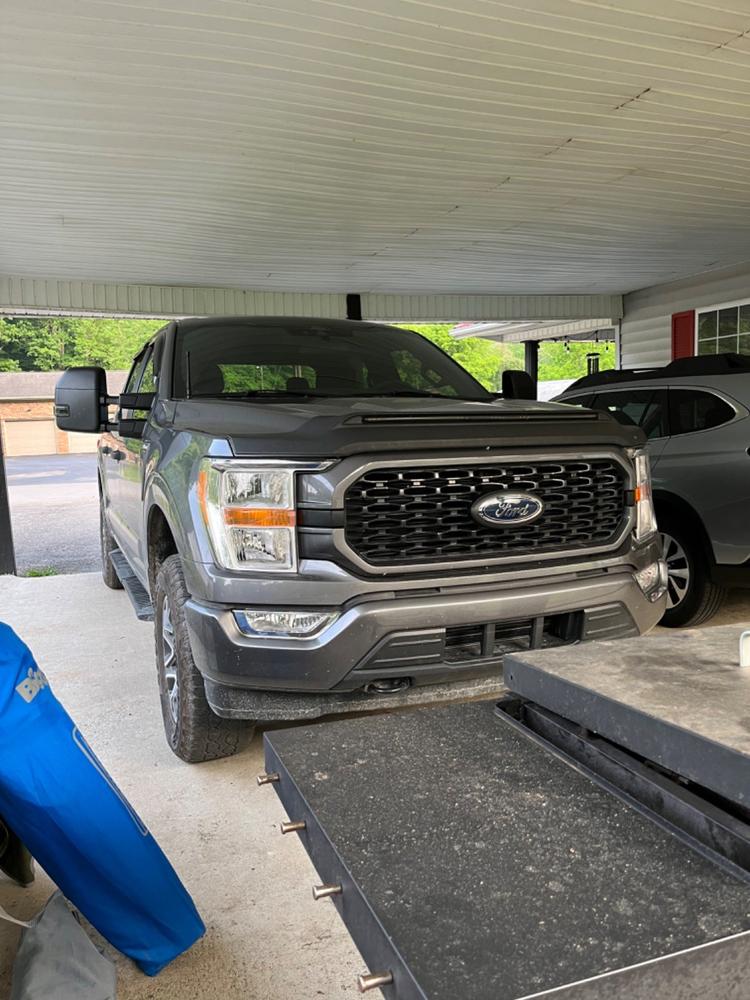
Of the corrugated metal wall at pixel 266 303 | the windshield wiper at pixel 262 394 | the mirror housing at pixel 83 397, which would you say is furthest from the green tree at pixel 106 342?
the windshield wiper at pixel 262 394

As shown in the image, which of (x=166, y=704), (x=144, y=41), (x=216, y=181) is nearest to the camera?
(x=166, y=704)

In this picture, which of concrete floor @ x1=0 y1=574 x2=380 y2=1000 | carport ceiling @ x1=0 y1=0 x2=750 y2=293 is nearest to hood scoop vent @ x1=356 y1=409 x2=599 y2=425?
concrete floor @ x1=0 y1=574 x2=380 y2=1000

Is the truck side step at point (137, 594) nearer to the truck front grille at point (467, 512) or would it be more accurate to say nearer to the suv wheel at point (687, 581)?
the truck front grille at point (467, 512)

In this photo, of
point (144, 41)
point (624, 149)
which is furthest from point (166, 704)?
point (624, 149)

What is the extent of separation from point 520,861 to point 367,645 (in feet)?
5.52

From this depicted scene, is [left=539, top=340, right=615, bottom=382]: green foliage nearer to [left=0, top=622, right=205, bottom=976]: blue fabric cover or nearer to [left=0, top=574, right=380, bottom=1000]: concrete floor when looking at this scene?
[left=0, top=574, right=380, bottom=1000]: concrete floor

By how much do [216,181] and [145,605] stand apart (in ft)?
12.1

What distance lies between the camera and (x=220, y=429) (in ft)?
9.44

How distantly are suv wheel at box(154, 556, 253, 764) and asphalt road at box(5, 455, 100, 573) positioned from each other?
231 inches

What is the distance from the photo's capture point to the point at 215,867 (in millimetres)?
2600

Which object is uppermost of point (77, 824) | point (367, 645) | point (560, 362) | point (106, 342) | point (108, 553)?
point (106, 342)

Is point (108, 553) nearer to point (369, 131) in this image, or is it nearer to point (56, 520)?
point (369, 131)

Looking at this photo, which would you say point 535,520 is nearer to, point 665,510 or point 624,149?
point 665,510

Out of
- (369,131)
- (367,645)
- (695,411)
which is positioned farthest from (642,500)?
(369,131)
